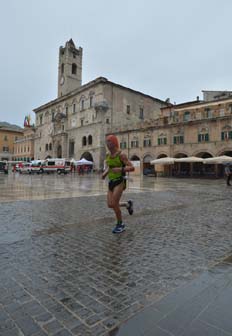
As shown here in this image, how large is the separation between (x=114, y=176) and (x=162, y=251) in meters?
1.74

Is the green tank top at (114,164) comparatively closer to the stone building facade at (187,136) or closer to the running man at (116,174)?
the running man at (116,174)

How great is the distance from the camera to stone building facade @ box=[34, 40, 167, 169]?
43031 millimetres

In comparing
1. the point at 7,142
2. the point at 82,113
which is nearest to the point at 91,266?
the point at 82,113

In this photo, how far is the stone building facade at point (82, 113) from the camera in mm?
43031

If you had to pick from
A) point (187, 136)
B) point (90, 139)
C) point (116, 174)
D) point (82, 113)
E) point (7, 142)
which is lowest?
point (116, 174)

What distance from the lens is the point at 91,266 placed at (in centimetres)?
304

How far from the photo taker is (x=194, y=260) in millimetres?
3248

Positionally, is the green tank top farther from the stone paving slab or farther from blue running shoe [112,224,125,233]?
the stone paving slab

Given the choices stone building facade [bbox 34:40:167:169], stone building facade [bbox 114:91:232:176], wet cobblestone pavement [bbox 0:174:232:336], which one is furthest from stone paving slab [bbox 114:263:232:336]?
stone building facade [bbox 34:40:167:169]

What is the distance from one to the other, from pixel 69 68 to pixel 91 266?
196ft

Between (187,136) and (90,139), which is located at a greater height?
(90,139)

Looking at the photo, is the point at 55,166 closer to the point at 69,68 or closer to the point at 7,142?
the point at 69,68

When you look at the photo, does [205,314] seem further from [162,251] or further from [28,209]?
[28,209]

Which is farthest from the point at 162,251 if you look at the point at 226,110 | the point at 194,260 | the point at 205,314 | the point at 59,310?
the point at 226,110
